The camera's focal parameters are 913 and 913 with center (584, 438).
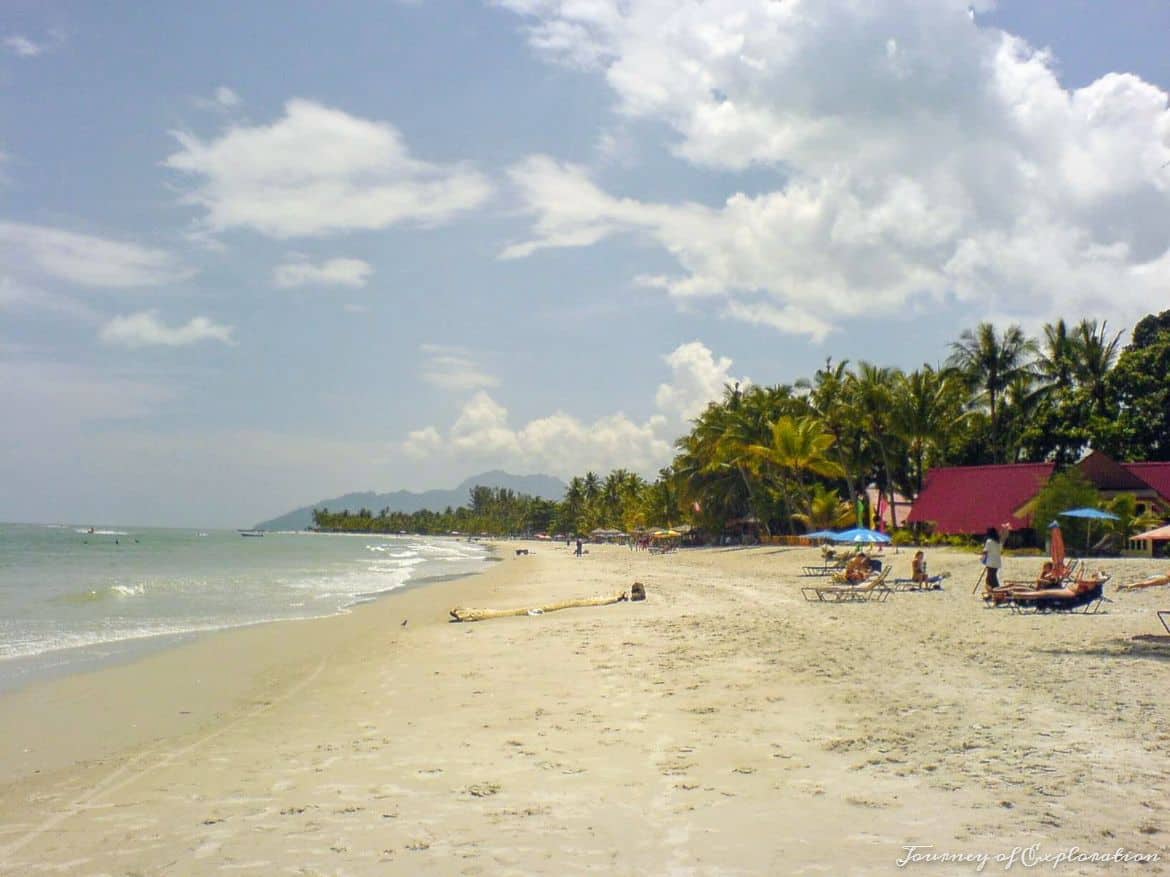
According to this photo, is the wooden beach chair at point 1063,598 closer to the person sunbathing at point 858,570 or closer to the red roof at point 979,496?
the person sunbathing at point 858,570

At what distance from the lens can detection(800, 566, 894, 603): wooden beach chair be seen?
18.2m

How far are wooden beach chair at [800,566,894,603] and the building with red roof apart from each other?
15526 millimetres

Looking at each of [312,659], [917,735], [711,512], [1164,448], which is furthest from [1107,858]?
[711,512]

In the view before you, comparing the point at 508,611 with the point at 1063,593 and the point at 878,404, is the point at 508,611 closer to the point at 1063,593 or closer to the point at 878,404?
the point at 1063,593

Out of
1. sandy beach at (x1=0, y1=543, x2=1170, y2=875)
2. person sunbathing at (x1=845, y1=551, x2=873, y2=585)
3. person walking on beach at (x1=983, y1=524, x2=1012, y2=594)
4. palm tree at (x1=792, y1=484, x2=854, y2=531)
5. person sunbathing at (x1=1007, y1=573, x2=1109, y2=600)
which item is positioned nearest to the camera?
sandy beach at (x1=0, y1=543, x2=1170, y2=875)

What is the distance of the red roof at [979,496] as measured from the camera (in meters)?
34.2

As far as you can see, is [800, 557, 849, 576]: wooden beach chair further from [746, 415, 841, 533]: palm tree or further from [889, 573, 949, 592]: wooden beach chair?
[746, 415, 841, 533]: palm tree

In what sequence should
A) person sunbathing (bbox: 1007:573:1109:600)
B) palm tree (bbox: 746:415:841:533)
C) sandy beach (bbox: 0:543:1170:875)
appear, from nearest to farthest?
sandy beach (bbox: 0:543:1170:875) < person sunbathing (bbox: 1007:573:1109:600) < palm tree (bbox: 746:415:841:533)

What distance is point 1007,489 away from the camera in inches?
1375

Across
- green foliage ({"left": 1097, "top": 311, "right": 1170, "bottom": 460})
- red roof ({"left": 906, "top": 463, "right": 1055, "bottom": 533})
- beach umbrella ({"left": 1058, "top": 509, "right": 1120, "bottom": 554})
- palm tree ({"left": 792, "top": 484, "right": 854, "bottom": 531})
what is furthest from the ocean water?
green foliage ({"left": 1097, "top": 311, "right": 1170, "bottom": 460})

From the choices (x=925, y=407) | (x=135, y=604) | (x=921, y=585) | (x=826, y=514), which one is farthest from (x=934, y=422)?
(x=135, y=604)

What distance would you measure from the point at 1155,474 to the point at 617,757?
34.7 meters

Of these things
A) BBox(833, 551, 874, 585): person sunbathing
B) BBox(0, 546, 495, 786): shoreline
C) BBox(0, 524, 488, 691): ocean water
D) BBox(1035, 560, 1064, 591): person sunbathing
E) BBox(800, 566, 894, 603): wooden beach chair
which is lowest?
BBox(0, 524, 488, 691): ocean water

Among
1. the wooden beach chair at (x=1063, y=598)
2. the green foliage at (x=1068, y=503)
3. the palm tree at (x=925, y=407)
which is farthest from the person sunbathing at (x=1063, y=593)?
the palm tree at (x=925, y=407)
